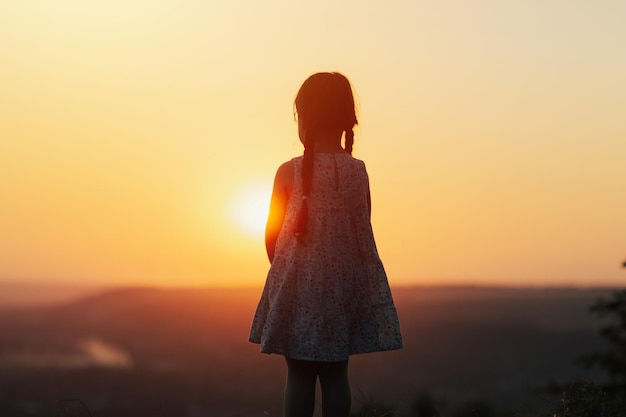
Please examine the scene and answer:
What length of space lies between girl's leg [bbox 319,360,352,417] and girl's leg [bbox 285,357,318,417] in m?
0.07

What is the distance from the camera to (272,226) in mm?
5230

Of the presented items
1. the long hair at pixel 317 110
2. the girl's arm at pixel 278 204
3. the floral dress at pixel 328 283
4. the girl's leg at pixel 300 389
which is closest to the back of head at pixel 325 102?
the long hair at pixel 317 110

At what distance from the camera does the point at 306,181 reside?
5.11 m

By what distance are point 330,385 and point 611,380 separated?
9.27 m

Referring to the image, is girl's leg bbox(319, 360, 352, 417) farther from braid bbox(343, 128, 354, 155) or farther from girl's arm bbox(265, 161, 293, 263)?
braid bbox(343, 128, 354, 155)

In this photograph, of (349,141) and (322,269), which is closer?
(322,269)

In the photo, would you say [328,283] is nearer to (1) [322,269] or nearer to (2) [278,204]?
(1) [322,269]

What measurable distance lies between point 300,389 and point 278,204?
104 cm

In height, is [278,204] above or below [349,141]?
below

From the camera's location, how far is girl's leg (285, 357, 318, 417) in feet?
16.6

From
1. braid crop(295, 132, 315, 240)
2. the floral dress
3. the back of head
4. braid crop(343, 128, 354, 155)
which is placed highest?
the back of head

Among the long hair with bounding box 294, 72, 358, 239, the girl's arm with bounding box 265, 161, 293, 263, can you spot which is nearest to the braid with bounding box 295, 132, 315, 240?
the long hair with bounding box 294, 72, 358, 239

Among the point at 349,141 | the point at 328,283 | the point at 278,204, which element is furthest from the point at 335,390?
the point at 349,141

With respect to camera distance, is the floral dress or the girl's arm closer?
the floral dress
